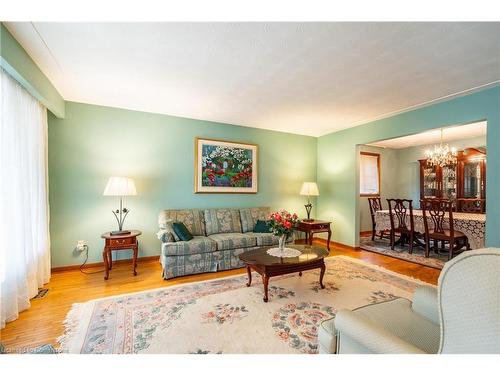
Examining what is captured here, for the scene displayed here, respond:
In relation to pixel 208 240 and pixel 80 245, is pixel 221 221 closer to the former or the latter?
pixel 208 240

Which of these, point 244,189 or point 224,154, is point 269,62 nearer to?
point 224,154

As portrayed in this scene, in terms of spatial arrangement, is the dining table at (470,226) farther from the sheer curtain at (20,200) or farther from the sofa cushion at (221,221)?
the sheer curtain at (20,200)

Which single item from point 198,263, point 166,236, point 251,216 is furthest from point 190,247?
point 251,216

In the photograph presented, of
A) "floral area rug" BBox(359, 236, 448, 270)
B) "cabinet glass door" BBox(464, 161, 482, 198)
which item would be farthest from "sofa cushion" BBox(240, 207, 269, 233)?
"cabinet glass door" BBox(464, 161, 482, 198)

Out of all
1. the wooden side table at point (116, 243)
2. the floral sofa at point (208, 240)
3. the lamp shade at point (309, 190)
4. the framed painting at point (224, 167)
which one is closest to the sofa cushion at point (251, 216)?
the floral sofa at point (208, 240)

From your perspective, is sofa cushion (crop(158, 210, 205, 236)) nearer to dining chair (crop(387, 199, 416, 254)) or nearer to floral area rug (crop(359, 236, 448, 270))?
floral area rug (crop(359, 236, 448, 270))

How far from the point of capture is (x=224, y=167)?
4.51 metres

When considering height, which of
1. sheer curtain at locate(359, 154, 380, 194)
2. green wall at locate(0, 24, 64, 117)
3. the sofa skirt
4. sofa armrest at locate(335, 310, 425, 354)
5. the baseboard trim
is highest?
green wall at locate(0, 24, 64, 117)

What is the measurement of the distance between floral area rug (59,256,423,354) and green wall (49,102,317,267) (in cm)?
146

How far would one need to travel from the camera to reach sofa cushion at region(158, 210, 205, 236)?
3.79 meters

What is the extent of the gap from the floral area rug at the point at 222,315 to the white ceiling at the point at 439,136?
3.45m

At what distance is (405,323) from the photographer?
143cm

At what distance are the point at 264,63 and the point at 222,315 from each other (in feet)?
8.45
